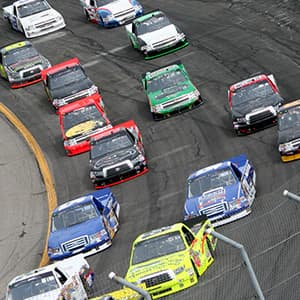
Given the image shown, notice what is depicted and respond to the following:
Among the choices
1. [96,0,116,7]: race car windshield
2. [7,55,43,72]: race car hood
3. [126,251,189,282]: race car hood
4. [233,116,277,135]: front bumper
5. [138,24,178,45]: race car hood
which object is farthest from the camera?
[96,0,116,7]: race car windshield

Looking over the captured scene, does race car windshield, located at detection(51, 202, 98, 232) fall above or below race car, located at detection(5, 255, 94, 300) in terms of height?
below

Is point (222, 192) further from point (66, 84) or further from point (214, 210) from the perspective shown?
point (66, 84)

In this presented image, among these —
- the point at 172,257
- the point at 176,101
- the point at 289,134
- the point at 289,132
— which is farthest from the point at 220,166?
the point at 176,101

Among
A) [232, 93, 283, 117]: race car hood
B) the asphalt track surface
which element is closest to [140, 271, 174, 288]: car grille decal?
the asphalt track surface

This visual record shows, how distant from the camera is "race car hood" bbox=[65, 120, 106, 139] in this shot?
39.5 meters

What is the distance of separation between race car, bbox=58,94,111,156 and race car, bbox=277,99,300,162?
7882 mm

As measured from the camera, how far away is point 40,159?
134ft

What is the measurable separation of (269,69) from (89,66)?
9.39 meters

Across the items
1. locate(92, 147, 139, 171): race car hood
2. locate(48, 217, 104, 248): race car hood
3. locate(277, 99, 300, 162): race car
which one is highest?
locate(277, 99, 300, 162): race car

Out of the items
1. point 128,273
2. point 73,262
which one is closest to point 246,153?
point 73,262

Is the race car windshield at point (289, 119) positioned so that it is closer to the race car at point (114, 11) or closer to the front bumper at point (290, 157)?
the front bumper at point (290, 157)

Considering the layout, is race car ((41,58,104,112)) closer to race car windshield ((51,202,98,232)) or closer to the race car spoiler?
race car windshield ((51,202,98,232))

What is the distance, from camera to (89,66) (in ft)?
161

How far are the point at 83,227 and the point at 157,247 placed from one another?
6.17m
